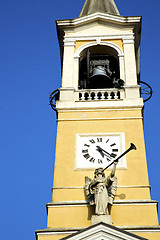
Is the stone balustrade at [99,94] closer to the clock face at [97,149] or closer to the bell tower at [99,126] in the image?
the bell tower at [99,126]

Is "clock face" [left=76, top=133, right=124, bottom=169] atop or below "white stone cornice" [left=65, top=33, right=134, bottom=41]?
below

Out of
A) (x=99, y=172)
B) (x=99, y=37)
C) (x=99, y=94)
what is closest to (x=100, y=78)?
(x=99, y=94)

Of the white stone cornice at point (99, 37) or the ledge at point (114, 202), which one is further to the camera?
the white stone cornice at point (99, 37)

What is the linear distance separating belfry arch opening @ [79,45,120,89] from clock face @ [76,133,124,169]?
9.44 feet

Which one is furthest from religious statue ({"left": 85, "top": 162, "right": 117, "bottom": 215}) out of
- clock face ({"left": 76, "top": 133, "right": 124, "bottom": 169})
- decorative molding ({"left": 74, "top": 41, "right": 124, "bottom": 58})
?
decorative molding ({"left": 74, "top": 41, "right": 124, "bottom": 58})

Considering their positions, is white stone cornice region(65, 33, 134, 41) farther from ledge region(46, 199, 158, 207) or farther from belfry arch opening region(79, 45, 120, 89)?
ledge region(46, 199, 158, 207)

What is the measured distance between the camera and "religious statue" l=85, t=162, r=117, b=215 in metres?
15.9

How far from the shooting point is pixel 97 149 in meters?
18.2

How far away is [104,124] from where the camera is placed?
1900 cm

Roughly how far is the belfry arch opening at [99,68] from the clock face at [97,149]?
9.44ft

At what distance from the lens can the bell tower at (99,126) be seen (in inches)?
635

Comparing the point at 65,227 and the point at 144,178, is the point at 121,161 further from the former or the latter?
the point at 65,227

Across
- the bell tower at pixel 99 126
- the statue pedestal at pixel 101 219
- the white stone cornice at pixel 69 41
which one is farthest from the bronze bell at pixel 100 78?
the statue pedestal at pixel 101 219

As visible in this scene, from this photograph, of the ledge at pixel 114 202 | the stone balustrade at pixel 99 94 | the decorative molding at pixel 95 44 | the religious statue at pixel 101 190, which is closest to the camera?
the religious statue at pixel 101 190
